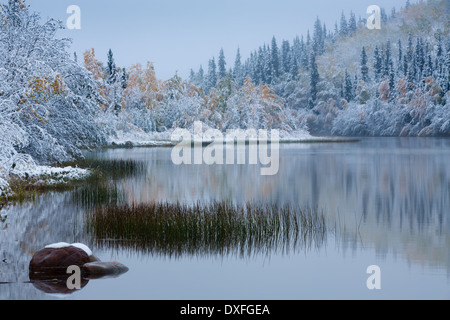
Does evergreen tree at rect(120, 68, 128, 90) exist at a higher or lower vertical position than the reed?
higher

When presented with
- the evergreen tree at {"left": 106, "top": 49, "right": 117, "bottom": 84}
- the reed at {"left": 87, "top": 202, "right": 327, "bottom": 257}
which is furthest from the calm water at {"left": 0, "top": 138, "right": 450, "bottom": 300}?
the evergreen tree at {"left": 106, "top": 49, "right": 117, "bottom": 84}

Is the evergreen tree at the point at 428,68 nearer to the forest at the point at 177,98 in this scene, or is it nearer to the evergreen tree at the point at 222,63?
the forest at the point at 177,98

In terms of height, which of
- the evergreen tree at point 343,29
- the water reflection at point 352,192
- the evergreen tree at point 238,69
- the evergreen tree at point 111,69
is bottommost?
the water reflection at point 352,192

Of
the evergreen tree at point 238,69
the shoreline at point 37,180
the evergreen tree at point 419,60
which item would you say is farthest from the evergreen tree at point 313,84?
the shoreline at point 37,180

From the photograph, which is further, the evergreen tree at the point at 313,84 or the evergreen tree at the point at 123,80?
the evergreen tree at the point at 313,84

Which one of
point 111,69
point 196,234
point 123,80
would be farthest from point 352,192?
point 111,69

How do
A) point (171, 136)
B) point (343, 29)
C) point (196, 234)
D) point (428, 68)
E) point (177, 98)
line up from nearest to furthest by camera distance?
point (196, 234) < point (171, 136) < point (177, 98) < point (428, 68) < point (343, 29)

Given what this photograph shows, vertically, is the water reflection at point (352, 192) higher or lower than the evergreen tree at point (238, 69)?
lower

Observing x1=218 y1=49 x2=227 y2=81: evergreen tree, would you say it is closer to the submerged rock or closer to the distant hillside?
the distant hillside

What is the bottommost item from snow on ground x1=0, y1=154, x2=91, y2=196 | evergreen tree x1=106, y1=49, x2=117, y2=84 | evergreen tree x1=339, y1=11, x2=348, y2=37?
snow on ground x1=0, y1=154, x2=91, y2=196

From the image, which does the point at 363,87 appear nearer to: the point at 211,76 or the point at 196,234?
the point at 211,76
